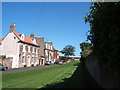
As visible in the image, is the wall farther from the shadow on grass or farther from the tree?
A: the tree

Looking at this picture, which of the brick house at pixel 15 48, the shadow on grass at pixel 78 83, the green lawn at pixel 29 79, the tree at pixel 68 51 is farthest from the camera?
the tree at pixel 68 51

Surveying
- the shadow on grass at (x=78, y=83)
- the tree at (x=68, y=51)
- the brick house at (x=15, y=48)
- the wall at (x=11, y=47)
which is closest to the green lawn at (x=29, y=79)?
the shadow on grass at (x=78, y=83)

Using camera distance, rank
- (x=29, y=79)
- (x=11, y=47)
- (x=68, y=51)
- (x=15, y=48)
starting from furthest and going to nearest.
A: (x=68, y=51) → (x=11, y=47) → (x=15, y=48) → (x=29, y=79)

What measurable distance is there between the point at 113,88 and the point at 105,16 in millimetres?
2891

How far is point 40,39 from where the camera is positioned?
60.5 meters

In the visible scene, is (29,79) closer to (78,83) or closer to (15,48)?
(78,83)

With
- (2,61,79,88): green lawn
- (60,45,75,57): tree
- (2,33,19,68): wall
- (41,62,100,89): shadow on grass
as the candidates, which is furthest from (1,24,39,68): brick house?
(60,45,75,57): tree

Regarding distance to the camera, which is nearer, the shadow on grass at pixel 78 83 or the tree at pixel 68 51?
the shadow on grass at pixel 78 83

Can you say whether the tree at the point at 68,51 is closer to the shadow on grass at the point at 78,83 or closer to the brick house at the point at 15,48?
the brick house at the point at 15,48

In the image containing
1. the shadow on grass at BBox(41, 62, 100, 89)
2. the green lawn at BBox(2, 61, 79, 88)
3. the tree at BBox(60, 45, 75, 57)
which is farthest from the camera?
the tree at BBox(60, 45, 75, 57)

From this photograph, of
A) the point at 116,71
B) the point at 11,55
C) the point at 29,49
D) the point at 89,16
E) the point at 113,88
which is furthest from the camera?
the point at 29,49

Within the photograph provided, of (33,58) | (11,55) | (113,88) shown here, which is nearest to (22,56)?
(11,55)

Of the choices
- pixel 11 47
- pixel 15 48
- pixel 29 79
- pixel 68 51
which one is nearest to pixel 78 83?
pixel 29 79

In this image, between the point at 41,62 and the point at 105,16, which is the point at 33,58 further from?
the point at 105,16
